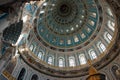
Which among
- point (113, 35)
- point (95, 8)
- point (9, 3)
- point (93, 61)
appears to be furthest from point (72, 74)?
point (9, 3)

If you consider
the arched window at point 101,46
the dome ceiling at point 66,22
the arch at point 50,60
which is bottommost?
the arch at point 50,60

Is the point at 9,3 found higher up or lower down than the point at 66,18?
lower down

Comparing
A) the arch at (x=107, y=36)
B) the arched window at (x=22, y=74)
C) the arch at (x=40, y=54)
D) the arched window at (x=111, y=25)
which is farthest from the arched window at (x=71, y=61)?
the arched window at (x=22, y=74)

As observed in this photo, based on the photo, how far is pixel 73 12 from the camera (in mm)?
35844

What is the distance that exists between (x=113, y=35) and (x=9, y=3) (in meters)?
18.7

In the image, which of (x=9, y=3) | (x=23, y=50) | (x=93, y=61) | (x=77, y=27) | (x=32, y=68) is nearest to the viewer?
(x=9, y=3)

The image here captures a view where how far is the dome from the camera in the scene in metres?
27.5

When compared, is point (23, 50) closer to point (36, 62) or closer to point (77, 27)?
point (36, 62)

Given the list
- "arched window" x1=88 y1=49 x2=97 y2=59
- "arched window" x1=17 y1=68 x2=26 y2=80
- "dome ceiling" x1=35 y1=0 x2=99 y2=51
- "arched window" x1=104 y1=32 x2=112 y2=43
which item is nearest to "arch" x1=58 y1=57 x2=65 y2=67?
"dome ceiling" x1=35 y1=0 x2=99 y2=51

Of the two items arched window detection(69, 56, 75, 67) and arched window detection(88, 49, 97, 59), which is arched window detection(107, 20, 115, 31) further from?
arched window detection(69, 56, 75, 67)

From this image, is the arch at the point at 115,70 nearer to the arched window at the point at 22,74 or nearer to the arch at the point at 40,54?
the arch at the point at 40,54

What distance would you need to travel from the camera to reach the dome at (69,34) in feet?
90.3

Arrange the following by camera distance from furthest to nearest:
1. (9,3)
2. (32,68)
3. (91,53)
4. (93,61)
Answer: (91,53)
(93,61)
(32,68)
(9,3)

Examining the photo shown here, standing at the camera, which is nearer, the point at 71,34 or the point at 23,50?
the point at 23,50
